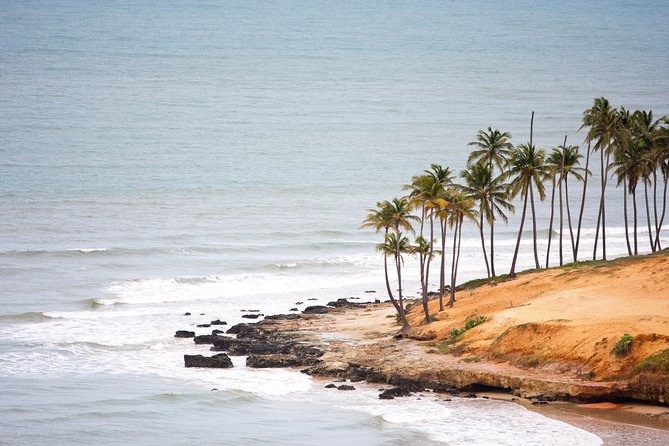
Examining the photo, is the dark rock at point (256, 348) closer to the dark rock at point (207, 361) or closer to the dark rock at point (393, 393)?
the dark rock at point (207, 361)

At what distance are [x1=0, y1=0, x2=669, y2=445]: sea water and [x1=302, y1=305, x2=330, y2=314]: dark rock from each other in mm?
2936

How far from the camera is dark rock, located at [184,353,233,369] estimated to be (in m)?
44.0

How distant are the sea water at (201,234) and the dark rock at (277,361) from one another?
0.72 metres

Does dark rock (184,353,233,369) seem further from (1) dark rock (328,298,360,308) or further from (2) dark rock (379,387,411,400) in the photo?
(1) dark rock (328,298,360,308)

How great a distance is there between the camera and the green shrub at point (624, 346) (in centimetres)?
3556

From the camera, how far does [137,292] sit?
67250 mm

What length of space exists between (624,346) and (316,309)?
26911 mm

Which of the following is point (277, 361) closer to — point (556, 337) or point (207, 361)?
point (207, 361)

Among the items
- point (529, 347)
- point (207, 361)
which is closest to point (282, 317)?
point (207, 361)

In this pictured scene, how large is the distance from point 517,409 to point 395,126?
131 m

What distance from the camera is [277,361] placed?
44.5m

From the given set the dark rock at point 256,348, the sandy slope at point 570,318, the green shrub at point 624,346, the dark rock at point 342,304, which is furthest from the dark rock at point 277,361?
the dark rock at point 342,304

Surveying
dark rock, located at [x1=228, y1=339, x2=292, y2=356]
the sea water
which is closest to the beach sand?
the sea water

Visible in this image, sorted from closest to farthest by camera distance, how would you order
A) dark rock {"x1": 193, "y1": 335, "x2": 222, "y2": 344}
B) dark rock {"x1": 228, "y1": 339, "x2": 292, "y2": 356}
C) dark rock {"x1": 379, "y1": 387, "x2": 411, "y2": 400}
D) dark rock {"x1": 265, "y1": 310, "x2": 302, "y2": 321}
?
dark rock {"x1": 379, "y1": 387, "x2": 411, "y2": 400} < dark rock {"x1": 228, "y1": 339, "x2": 292, "y2": 356} < dark rock {"x1": 193, "y1": 335, "x2": 222, "y2": 344} < dark rock {"x1": 265, "y1": 310, "x2": 302, "y2": 321}
